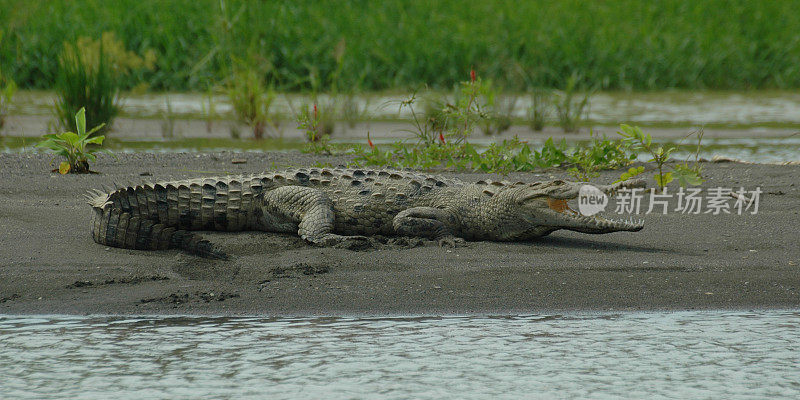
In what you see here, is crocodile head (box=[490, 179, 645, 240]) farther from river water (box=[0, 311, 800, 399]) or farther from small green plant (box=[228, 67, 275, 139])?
small green plant (box=[228, 67, 275, 139])

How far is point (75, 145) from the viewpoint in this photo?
6098mm

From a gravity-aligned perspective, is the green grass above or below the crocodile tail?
above

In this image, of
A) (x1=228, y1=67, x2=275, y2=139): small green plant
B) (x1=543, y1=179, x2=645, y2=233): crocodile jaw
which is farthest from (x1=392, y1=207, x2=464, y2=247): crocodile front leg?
(x1=228, y1=67, x2=275, y2=139): small green plant

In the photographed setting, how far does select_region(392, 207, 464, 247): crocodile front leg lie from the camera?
15.8 ft

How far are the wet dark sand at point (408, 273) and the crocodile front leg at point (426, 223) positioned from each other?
16 centimetres

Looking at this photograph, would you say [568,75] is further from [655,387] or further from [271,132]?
[655,387]

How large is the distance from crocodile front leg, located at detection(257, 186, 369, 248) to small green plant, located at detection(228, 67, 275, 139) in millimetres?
4341

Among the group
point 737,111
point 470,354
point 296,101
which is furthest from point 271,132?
point 470,354

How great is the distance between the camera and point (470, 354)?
3.13 metres

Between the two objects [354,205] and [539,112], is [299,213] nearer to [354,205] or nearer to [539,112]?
[354,205]

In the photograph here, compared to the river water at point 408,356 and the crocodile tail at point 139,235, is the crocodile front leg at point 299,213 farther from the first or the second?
the river water at point 408,356

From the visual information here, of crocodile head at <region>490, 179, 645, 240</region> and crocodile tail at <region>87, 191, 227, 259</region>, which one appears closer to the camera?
A: crocodile tail at <region>87, 191, 227, 259</region>

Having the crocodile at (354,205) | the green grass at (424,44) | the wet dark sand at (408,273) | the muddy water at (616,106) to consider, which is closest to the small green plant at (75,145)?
the wet dark sand at (408,273)

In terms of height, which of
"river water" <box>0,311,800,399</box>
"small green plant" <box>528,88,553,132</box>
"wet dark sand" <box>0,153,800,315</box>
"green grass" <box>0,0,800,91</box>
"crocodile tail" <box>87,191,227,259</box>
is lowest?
"river water" <box>0,311,800,399</box>
